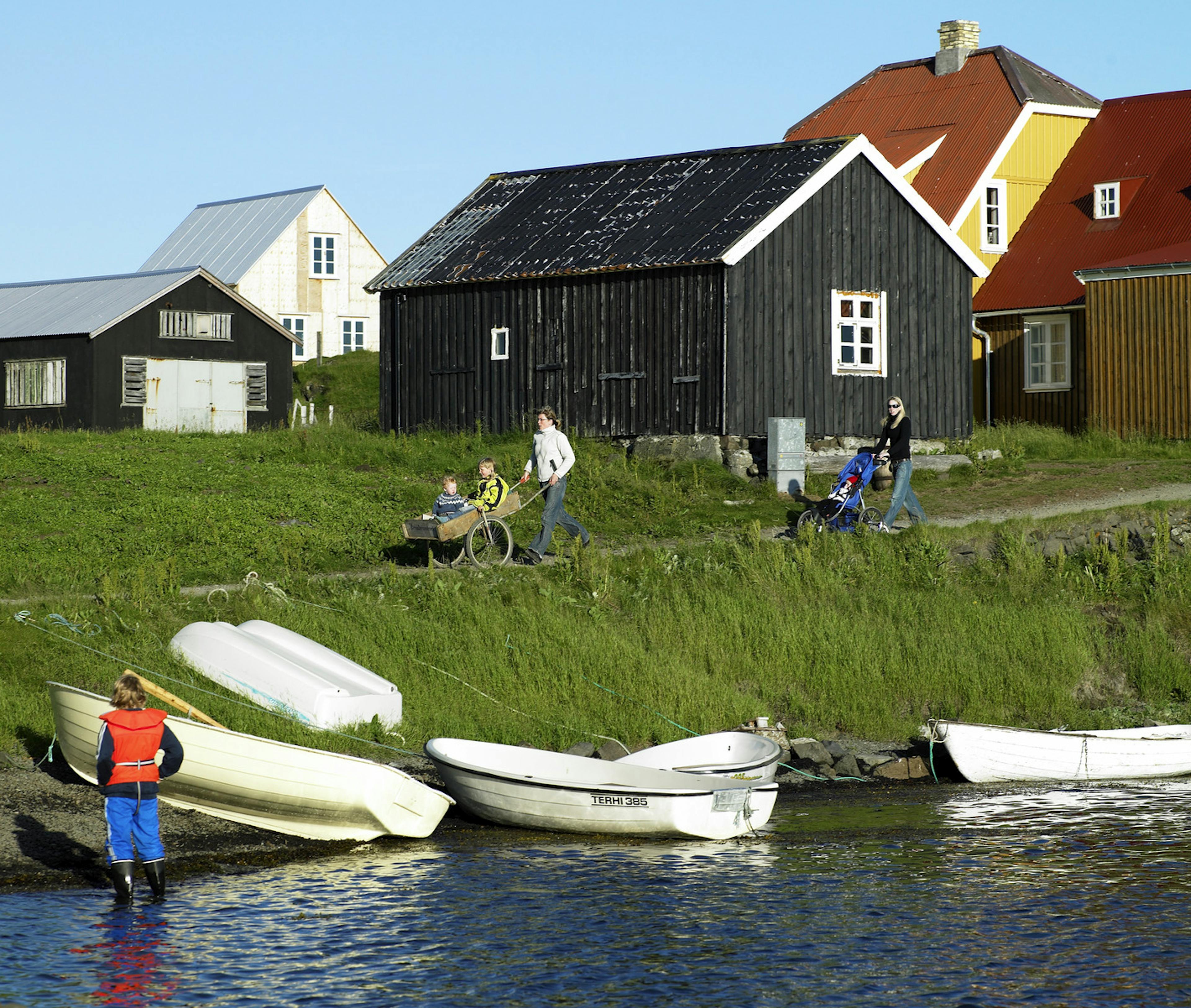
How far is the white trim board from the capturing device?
1034 inches

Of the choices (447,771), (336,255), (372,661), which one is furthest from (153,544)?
(336,255)

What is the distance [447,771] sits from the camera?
1253 cm

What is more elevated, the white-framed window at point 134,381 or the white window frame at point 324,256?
the white window frame at point 324,256

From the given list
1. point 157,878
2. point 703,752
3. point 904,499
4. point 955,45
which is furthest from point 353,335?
point 157,878

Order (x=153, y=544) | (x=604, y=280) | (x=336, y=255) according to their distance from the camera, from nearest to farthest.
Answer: (x=153, y=544), (x=604, y=280), (x=336, y=255)

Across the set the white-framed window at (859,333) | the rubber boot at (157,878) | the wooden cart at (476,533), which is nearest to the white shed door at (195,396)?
the white-framed window at (859,333)

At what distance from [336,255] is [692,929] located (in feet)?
165

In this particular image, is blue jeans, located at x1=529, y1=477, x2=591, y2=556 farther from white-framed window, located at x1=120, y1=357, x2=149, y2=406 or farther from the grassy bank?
white-framed window, located at x1=120, y1=357, x2=149, y2=406

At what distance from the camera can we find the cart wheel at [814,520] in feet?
67.1

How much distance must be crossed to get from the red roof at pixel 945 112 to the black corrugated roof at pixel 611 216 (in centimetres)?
772

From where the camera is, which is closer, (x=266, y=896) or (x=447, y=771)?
(x=266, y=896)

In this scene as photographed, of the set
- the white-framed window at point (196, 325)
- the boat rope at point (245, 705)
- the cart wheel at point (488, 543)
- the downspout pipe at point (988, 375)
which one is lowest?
the boat rope at point (245, 705)

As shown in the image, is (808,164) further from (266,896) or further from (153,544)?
(266,896)

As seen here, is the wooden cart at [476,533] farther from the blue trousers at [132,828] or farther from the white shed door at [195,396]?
the white shed door at [195,396]
